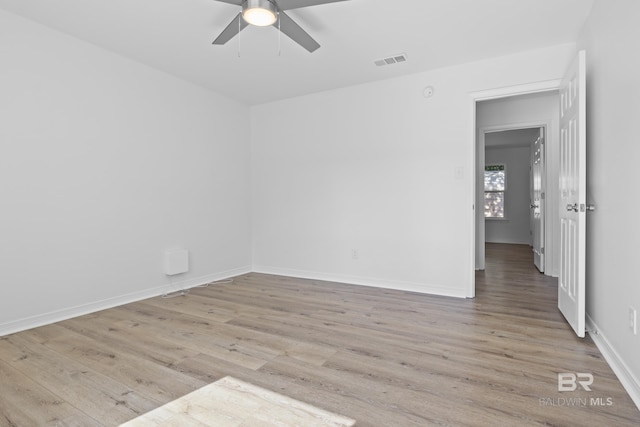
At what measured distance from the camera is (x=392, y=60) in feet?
11.5

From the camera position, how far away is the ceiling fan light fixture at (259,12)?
2123 millimetres

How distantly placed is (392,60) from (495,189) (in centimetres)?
671

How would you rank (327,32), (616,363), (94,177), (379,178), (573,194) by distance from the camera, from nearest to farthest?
(616,363)
(573,194)
(327,32)
(94,177)
(379,178)

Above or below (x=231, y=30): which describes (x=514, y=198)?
below

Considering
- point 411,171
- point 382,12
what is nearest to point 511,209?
point 411,171

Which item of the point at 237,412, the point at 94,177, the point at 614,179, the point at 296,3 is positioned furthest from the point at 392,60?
the point at 237,412

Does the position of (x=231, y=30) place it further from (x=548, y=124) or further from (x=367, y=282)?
(x=548, y=124)

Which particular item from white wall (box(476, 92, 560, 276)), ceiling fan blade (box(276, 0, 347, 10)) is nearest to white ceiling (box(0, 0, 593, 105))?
ceiling fan blade (box(276, 0, 347, 10))

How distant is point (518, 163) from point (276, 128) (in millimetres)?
6763

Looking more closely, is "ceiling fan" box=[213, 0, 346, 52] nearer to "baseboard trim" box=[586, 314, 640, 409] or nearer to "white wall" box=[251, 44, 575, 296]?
"white wall" box=[251, 44, 575, 296]

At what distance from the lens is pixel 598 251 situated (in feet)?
7.77

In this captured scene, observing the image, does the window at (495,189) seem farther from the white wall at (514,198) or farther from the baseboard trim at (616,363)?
the baseboard trim at (616,363)

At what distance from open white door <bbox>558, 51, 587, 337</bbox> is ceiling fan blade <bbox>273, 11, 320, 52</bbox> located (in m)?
1.98

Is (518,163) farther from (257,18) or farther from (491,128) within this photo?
(257,18)
